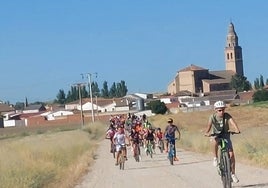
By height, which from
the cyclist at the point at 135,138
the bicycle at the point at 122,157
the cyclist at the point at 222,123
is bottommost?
the bicycle at the point at 122,157

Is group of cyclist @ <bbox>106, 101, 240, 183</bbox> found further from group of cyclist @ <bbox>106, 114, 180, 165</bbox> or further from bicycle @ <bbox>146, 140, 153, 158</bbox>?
bicycle @ <bbox>146, 140, 153, 158</bbox>

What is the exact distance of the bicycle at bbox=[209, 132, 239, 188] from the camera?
48.0 ft

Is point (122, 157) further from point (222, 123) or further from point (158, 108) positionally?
point (158, 108)

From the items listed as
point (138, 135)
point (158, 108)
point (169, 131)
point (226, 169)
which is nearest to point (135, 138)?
point (138, 135)

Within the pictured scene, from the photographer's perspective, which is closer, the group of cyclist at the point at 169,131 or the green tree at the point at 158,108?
the group of cyclist at the point at 169,131

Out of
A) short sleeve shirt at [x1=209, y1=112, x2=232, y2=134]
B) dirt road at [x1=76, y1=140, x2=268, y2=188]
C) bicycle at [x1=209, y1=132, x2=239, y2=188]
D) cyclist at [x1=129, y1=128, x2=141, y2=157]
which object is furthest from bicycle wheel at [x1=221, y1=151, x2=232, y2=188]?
cyclist at [x1=129, y1=128, x2=141, y2=157]

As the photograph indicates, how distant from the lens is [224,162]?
48.4ft

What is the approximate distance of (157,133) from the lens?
35.5 metres

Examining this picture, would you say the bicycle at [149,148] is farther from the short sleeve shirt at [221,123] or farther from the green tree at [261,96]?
the green tree at [261,96]

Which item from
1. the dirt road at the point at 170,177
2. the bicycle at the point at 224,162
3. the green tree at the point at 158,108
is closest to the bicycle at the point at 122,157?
the dirt road at the point at 170,177

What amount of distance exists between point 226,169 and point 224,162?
16cm

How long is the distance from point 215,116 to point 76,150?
27415 millimetres

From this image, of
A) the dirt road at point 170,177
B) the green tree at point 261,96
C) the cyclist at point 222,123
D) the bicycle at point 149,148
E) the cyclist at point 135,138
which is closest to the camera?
the cyclist at point 222,123

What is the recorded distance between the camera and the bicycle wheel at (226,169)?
14.6 metres
